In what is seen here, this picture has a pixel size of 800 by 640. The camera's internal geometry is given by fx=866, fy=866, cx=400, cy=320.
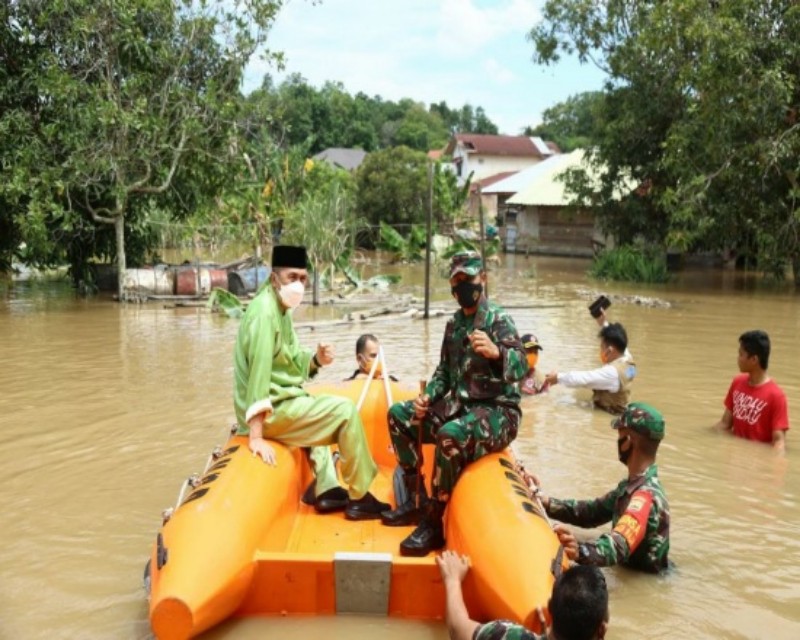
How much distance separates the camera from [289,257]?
4617mm

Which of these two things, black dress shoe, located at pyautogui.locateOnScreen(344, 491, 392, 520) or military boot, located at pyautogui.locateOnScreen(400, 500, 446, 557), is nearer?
military boot, located at pyautogui.locateOnScreen(400, 500, 446, 557)

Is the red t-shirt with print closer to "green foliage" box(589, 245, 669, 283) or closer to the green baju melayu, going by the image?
the green baju melayu

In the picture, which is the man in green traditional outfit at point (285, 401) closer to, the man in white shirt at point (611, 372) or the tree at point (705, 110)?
the man in white shirt at point (611, 372)

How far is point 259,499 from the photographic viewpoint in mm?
4078

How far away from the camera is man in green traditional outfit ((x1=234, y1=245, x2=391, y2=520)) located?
14.6ft

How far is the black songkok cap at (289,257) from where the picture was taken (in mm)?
4613

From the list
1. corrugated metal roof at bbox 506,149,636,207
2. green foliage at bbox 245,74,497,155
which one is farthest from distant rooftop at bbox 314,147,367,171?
corrugated metal roof at bbox 506,149,636,207

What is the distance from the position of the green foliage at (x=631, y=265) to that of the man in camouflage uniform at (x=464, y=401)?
17661 mm

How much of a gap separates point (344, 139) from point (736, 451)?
55121 millimetres

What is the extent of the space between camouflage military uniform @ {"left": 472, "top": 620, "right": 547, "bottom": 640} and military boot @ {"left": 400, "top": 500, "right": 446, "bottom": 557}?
104 centimetres

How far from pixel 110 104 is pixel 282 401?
11.5 m

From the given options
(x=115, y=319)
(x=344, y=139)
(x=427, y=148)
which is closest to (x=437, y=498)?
(x=115, y=319)

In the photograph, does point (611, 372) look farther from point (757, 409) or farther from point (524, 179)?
point (524, 179)

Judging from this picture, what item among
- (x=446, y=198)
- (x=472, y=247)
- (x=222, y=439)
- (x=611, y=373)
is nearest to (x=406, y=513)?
(x=222, y=439)
